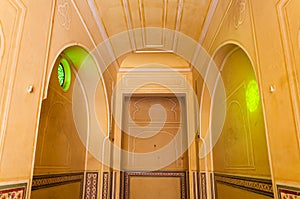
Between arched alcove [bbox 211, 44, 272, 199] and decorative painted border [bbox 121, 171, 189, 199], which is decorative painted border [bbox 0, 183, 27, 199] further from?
decorative painted border [bbox 121, 171, 189, 199]

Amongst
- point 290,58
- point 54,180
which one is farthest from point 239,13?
point 54,180

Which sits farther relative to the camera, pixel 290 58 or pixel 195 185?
pixel 195 185

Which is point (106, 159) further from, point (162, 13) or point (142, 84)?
point (162, 13)

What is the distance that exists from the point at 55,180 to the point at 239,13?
10.3ft

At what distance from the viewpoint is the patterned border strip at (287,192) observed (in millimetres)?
1470

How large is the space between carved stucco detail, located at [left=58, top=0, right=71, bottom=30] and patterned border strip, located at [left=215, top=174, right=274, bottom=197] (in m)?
2.63

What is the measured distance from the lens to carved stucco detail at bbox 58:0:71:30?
237 centimetres

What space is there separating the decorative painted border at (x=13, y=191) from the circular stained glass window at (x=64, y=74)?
2098 millimetres

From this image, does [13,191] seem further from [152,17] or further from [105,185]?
[105,185]

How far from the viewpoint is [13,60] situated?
1595 mm

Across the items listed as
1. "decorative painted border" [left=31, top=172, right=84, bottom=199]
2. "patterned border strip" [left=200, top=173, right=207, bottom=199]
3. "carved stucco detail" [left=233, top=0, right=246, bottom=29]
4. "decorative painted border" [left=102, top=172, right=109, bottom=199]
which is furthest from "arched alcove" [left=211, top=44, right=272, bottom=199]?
"decorative painted border" [left=31, top=172, right=84, bottom=199]

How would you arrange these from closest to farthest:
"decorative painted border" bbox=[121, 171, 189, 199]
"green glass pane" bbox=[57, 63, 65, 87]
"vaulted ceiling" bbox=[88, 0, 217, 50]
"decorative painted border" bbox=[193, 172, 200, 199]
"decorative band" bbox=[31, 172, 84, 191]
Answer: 1. "decorative band" bbox=[31, 172, 84, 191]
2. "vaulted ceiling" bbox=[88, 0, 217, 50]
3. "green glass pane" bbox=[57, 63, 65, 87]
4. "decorative painted border" bbox=[193, 172, 200, 199]
5. "decorative painted border" bbox=[121, 171, 189, 199]

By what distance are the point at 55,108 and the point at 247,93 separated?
262 centimetres

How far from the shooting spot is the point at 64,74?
384 centimetres
